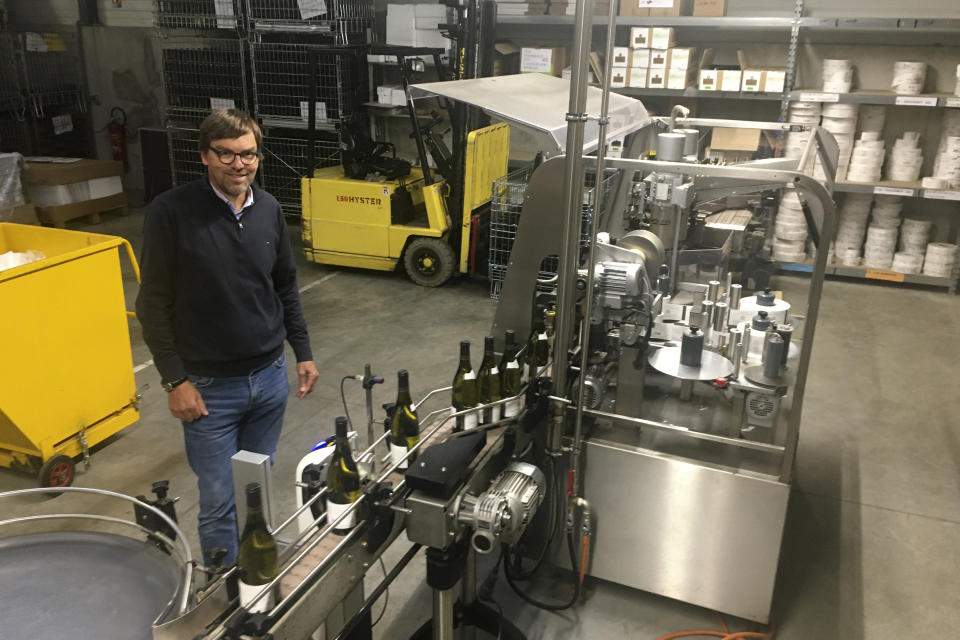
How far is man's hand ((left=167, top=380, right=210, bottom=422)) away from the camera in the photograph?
2.08 m

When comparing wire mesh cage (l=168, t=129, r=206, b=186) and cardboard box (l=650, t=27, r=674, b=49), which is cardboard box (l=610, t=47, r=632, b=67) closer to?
cardboard box (l=650, t=27, r=674, b=49)

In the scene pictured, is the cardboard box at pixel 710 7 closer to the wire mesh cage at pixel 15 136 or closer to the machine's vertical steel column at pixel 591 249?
the machine's vertical steel column at pixel 591 249

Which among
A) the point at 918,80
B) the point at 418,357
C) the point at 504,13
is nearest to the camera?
the point at 418,357

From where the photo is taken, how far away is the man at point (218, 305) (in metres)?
2.03

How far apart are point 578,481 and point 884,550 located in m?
1.37

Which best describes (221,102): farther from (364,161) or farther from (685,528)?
(685,528)

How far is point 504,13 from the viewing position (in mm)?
6504

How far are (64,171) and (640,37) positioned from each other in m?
5.30

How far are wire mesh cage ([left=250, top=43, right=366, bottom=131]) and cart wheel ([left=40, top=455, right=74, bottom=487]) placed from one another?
4283mm

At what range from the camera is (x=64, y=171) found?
6.96 meters

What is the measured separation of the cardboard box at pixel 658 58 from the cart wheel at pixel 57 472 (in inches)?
197

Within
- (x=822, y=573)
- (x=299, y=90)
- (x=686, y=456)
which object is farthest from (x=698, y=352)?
(x=299, y=90)

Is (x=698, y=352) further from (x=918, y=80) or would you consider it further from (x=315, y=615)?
(x=918, y=80)

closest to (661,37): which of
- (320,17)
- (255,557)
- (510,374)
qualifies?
(320,17)
